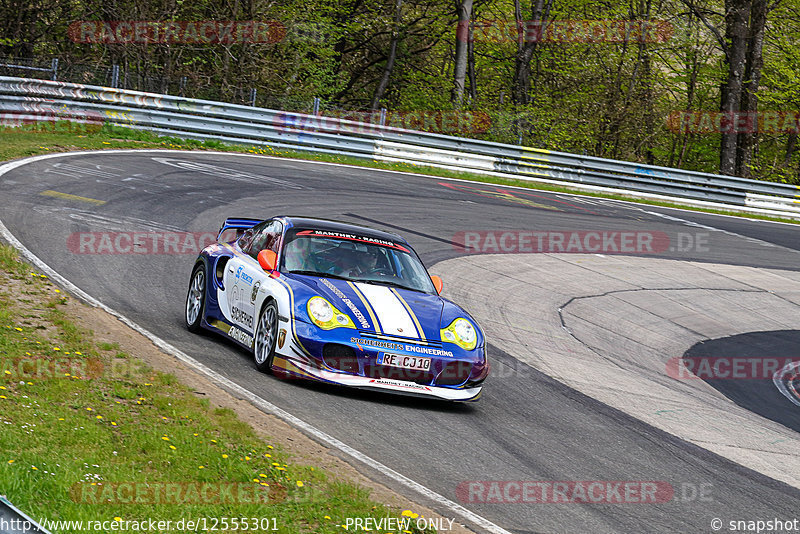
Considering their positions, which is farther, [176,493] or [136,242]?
[136,242]

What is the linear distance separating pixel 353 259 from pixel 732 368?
19.4 ft

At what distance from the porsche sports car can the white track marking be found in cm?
57

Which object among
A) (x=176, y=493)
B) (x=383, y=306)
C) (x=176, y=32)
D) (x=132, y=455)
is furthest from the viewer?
(x=176, y=32)

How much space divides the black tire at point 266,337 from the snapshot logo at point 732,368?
17.9ft

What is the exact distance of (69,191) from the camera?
1470 cm

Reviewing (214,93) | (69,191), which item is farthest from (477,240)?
(214,93)

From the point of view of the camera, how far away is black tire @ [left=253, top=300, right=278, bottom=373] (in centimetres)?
792

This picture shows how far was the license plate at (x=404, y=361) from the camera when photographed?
24.8 ft

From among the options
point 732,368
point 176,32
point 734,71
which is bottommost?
point 732,368

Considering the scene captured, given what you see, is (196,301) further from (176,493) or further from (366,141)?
(366,141)

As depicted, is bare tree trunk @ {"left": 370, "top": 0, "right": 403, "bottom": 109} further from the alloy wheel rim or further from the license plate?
the license plate

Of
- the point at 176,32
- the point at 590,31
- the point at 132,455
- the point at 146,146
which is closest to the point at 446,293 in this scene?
the point at 132,455

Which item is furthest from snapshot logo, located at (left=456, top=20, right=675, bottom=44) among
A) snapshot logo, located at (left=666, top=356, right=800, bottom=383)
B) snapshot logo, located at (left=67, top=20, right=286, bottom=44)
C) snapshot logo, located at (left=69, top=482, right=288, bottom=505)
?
snapshot logo, located at (left=69, top=482, right=288, bottom=505)

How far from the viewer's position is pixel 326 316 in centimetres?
773
